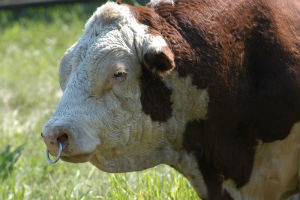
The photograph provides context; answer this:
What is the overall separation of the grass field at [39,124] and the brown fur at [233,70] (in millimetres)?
694

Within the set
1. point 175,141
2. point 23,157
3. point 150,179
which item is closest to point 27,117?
point 23,157

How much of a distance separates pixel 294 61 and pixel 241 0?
1.32 feet

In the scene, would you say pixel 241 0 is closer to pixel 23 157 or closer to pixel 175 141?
pixel 175 141

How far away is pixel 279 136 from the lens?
10.0ft

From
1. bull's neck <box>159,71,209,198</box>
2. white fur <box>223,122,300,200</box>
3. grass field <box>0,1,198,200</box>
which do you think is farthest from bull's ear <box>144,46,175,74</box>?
grass field <box>0,1,198,200</box>

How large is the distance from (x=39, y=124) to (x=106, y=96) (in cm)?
305

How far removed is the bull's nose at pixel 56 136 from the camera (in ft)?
8.97

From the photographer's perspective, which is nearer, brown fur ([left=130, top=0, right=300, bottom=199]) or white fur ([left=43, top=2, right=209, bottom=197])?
white fur ([left=43, top=2, right=209, bottom=197])

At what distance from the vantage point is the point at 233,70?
300 centimetres

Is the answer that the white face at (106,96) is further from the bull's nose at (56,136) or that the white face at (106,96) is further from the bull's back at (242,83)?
the bull's back at (242,83)

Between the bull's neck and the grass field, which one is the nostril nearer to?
the bull's neck

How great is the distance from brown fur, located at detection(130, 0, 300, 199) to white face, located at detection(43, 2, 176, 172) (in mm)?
Answer: 95

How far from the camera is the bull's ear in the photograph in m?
2.75

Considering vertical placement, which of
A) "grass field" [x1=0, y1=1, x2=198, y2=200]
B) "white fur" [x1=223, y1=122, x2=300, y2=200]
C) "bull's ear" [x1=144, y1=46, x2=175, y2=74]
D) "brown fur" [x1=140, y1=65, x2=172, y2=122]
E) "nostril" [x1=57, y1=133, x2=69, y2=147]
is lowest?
"grass field" [x1=0, y1=1, x2=198, y2=200]
